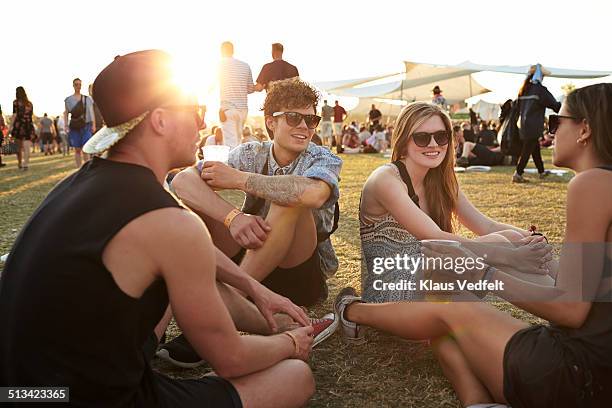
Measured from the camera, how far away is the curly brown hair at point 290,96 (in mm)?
3730

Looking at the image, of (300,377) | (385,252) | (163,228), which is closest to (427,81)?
(385,252)

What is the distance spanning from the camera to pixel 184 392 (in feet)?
6.49

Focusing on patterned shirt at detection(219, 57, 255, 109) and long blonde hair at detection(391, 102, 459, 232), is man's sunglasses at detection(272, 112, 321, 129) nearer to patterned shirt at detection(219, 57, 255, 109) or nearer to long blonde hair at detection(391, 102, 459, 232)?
long blonde hair at detection(391, 102, 459, 232)

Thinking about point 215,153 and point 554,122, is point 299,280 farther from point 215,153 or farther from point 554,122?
point 554,122

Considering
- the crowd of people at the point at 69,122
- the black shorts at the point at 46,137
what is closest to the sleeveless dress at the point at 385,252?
the crowd of people at the point at 69,122

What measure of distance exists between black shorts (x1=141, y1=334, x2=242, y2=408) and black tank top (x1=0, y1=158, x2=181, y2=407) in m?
0.16

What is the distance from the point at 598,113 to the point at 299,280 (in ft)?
6.80

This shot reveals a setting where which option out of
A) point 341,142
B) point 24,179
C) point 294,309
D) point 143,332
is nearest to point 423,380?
point 294,309

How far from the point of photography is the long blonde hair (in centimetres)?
348

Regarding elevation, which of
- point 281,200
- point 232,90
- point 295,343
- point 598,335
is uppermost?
point 232,90

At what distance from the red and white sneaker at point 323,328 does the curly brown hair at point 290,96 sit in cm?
135

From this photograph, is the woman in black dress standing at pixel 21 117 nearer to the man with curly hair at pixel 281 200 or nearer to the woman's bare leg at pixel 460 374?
the man with curly hair at pixel 281 200

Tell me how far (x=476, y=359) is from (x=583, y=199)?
79 cm

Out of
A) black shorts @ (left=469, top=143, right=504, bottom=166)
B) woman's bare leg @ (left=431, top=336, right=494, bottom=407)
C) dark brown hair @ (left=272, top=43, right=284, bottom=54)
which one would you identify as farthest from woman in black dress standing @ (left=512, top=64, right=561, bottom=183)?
woman's bare leg @ (left=431, top=336, right=494, bottom=407)
